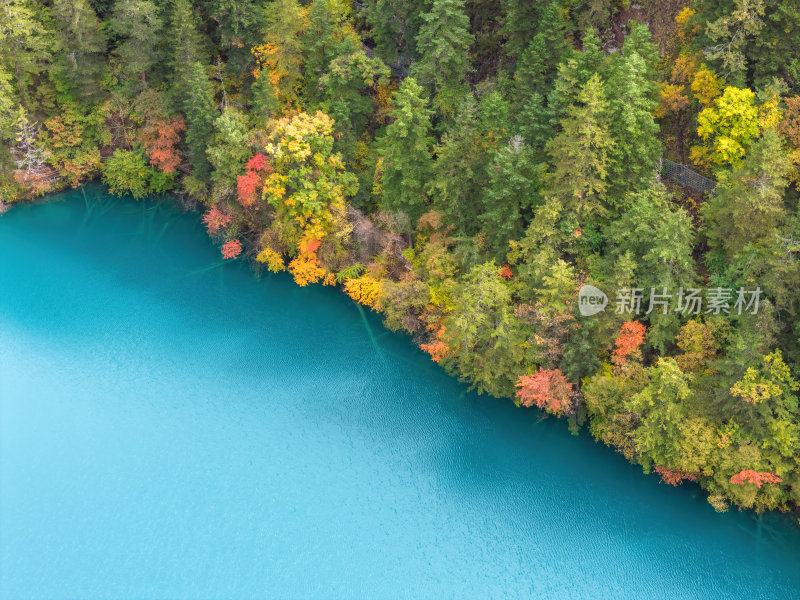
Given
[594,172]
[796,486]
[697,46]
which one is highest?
[697,46]

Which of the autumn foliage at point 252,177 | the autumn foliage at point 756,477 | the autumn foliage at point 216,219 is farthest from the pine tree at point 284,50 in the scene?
the autumn foliage at point 756,477

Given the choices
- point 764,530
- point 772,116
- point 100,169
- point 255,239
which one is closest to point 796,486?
point 764,530

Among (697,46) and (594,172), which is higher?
(697,46)

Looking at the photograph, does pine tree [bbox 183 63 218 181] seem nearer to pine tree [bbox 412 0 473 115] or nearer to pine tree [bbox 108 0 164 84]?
pine tree [bbox 108 0 164 84]

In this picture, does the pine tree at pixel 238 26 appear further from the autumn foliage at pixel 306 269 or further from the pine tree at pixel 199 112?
the autumn foliage at pixel 306 269

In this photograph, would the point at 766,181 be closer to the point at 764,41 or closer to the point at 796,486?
the point at 764,41

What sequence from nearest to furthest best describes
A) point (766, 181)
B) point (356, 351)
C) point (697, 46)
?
point (766, 181) < point (697, 46) < point (356, 351)
